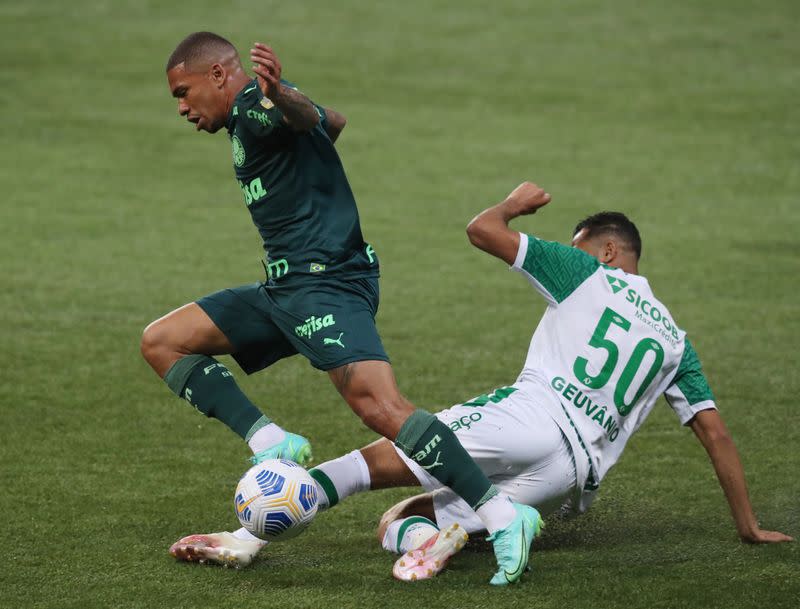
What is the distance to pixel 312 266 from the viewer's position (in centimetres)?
498

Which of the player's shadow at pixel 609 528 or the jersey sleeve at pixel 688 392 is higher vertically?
the jersey sleeve at pixel 688 392

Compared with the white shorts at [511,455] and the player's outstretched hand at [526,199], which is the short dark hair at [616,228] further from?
the white shorts at [511,455]

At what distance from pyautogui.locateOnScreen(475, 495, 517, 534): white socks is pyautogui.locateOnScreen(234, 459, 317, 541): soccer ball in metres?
0.62

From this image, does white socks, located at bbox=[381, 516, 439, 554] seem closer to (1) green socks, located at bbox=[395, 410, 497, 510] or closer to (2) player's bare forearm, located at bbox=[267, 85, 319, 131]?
(1) green socks, located at bbox=[395, 410, 497, 510]

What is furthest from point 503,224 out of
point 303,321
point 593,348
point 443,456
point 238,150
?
point 238,150

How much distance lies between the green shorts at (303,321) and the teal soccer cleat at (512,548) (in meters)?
0.78

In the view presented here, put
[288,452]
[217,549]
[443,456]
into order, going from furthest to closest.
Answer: [288,452] < [217,549] < [443,456]

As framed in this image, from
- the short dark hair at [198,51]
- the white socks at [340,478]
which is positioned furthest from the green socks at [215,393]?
the short dark hair at [198,51]

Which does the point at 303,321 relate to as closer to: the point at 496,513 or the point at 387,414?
the point at 387,414

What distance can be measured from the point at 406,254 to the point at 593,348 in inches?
253

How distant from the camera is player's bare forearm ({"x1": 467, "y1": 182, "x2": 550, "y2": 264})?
16.2 ft

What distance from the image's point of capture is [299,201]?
4.99 m

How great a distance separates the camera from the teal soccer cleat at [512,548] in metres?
4.48

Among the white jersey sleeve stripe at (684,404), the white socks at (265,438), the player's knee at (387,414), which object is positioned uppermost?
the player's knee at (387,414)
